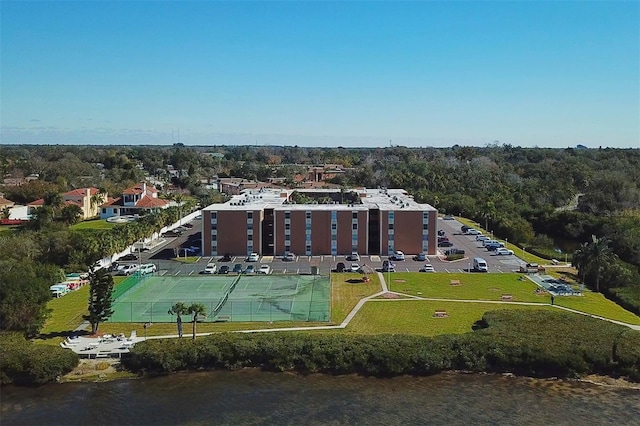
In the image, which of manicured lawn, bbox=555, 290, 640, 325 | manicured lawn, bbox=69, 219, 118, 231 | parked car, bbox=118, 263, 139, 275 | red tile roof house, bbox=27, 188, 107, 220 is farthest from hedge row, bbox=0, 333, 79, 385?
red tile roof house, bbox=27, 188, 107, 220

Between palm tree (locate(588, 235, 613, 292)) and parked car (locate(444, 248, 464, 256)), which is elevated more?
palm tree (locate(588, 235, 613, 292))

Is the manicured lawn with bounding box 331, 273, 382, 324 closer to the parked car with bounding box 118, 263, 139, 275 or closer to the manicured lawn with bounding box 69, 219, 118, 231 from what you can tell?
the parked car with bounding box 118, 263, 139, 275

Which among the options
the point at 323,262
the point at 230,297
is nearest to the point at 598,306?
the point at 323,262

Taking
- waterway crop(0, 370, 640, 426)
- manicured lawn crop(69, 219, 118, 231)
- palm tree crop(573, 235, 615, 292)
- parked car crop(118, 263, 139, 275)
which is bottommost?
waterway crop(0, 370, 640, 426)

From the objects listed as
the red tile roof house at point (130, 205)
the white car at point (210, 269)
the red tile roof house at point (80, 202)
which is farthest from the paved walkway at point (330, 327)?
the red tile roof house at point (80, 202)

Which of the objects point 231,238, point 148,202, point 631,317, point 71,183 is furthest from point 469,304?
point 71,183

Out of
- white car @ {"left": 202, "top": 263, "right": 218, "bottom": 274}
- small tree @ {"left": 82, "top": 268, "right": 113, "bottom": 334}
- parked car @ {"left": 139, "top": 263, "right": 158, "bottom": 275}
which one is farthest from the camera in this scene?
white car @ {"left": 202, "top": 263, "right": 218, "bottom": 274}
